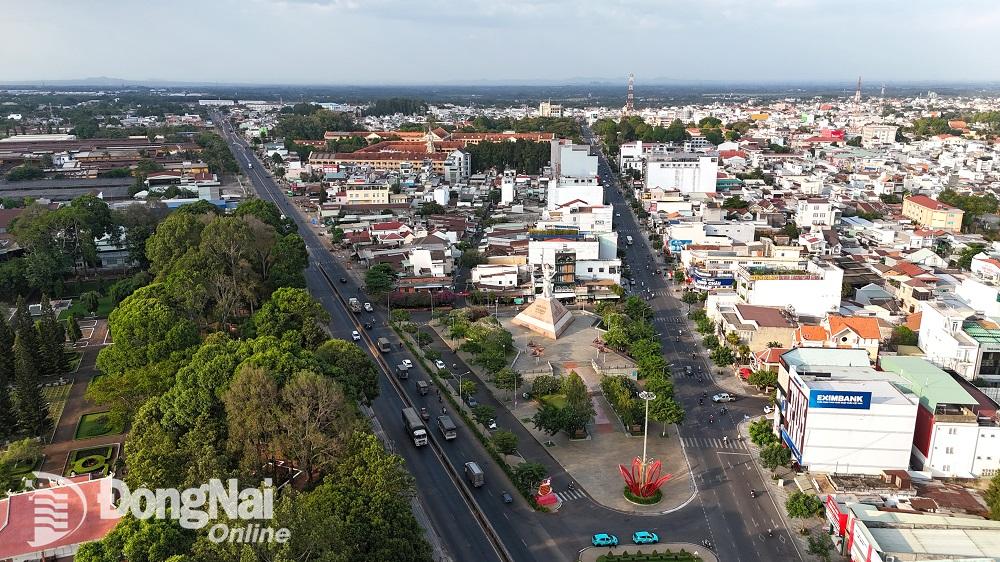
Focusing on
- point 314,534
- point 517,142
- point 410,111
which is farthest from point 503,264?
point 410,111

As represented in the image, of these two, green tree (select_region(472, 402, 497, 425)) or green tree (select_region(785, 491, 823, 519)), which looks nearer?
green tree (select_region(785, 491, 823, 519))

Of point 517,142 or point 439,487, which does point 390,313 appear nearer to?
point 439,487

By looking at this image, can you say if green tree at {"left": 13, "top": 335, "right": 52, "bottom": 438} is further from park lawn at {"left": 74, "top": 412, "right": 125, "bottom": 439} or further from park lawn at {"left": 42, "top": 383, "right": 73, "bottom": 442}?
park lawn at {"left": 74, "top": 412, "right": 125, "bottom": 439}

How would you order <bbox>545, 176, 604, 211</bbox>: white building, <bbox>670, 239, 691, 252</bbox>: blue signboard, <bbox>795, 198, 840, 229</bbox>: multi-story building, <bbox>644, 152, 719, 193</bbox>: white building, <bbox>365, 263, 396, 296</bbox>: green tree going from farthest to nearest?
<bbox>644, 152, 719, 193</bbox>: white building < <bbox>545, 176, 604, 211</bbox>: white building < <bbox>795, 198, 840, 229</bbox>: multi-story building < <bbox>670, 239, 691, 252</bbox>: blue signboard < <bbox>365, 263, 396, 296</bbox>: green tree

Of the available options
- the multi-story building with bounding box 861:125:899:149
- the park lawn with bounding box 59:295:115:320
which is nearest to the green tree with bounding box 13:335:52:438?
the park lawn with bounding box 59:295:115:320

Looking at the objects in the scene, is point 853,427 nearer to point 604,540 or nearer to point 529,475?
point 604,540
